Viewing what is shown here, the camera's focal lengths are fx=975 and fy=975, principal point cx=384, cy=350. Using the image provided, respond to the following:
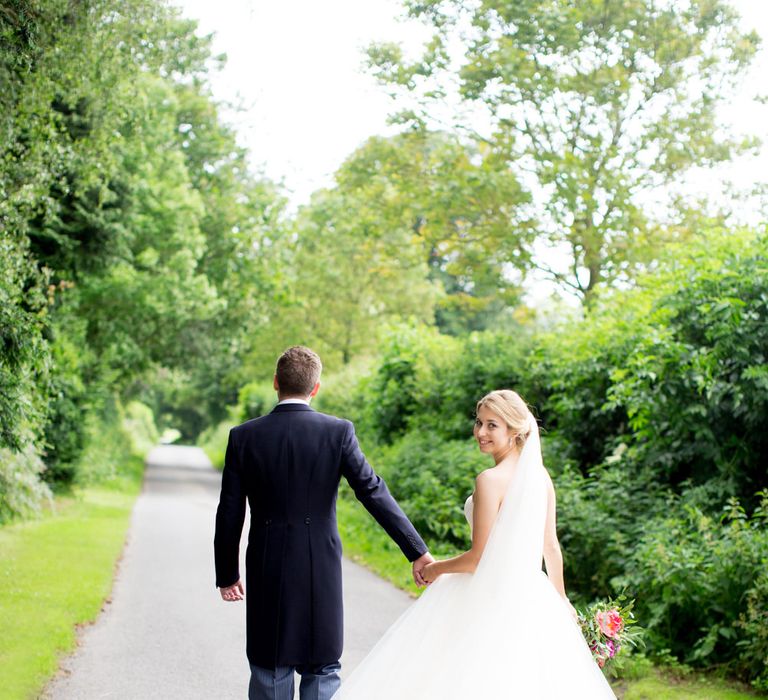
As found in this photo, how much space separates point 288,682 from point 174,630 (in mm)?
5058

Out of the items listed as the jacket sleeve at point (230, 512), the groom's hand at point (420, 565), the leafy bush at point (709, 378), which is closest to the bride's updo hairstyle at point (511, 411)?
the groom's hand at point (420, 565)

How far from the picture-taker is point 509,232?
21.3 m

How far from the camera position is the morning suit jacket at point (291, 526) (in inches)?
200

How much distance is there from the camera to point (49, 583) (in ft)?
37.9

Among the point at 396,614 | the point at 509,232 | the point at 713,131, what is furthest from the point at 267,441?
the point at 713,131

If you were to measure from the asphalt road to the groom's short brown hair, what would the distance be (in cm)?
327

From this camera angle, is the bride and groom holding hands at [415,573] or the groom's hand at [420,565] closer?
the bride and groom holding hands at [415,573]

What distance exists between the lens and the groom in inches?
200

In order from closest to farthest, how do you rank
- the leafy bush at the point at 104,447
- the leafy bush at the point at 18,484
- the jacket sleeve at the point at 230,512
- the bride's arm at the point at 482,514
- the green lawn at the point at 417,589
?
the bride's arm at the point at 482,514 → the jacket sleeve at the point at 230,512 → the green lawn at the point at 417,589 → the leafy bush at the point at 18,484 → the leafy bush at the point at 104,447

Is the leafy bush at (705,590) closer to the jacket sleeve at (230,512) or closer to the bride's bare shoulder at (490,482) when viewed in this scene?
the bride's bare shoulder at (490,482)

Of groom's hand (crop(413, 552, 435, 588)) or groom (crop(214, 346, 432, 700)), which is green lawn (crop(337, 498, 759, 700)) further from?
groom (crop(214, 346, 432, 700))

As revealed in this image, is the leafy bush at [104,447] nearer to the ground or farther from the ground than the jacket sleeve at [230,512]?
nearer to the ground

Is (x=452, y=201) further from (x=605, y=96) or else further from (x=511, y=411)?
(x=511, y=411)

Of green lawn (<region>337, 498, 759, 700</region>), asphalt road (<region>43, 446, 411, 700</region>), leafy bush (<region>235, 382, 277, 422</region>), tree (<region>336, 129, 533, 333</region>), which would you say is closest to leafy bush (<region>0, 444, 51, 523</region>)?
asphalt road (<region>43, 446, 411, 700</region>)
